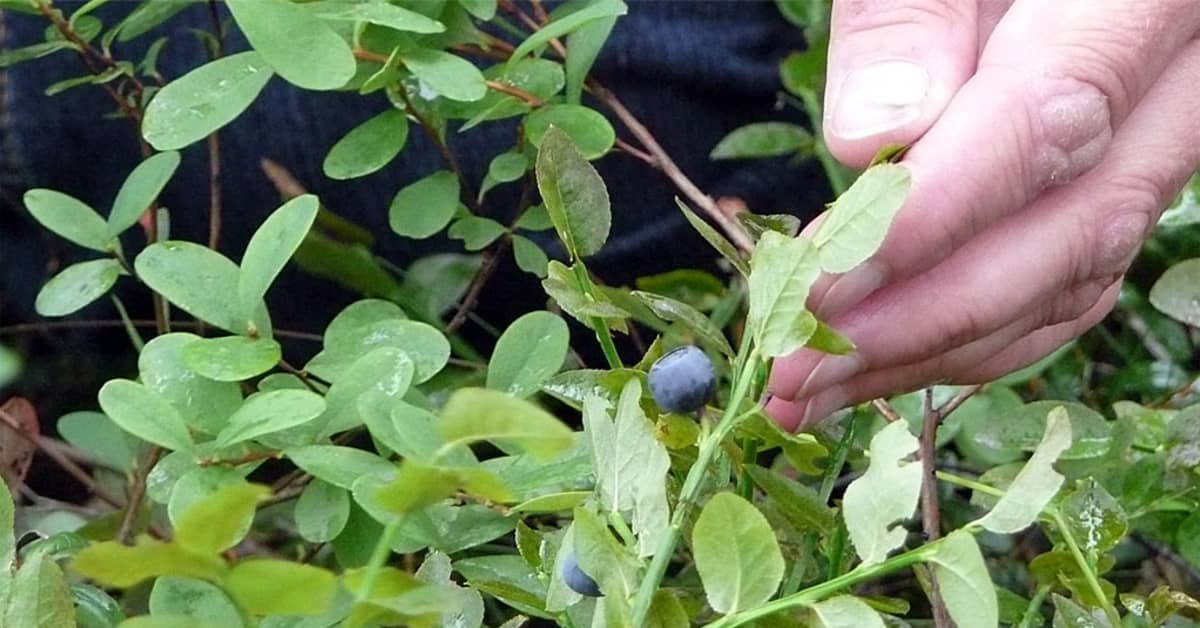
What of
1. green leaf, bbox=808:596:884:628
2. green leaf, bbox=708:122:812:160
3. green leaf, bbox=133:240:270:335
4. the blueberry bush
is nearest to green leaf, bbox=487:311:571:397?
the blueberry bush

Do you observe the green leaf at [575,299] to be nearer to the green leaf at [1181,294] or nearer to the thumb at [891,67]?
the thumb at [891,67]

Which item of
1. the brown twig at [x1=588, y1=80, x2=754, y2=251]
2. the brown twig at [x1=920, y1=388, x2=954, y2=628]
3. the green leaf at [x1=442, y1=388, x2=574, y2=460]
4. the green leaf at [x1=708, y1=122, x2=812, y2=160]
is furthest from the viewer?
the green leaf at [x1=708, y1=122, x2=812, y2=160]

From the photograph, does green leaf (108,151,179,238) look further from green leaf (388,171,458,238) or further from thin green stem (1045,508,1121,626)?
thin green stem (1045,508,1121,626)

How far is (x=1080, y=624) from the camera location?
0.51 metres

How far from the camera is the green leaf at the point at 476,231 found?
0.76 m

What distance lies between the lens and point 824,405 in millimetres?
583

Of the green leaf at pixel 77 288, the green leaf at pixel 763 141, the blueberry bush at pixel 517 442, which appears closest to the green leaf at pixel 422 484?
the blueberry bush at pixel 517 442

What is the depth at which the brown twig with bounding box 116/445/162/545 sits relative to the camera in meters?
0.69

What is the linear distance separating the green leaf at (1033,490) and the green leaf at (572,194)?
0.60 ft

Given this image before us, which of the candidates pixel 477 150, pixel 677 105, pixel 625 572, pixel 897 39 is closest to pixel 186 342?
pixel 625 572

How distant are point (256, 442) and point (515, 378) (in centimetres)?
11

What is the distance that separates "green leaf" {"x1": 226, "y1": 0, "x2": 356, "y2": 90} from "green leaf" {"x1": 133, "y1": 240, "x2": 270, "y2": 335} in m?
0.09

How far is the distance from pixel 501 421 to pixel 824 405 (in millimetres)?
322

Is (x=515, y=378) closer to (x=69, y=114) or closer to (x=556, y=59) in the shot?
(x=556, y=59)
